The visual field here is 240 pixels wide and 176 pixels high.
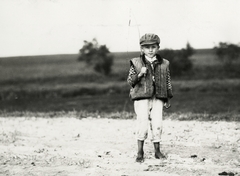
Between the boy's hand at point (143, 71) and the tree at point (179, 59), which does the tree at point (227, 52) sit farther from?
the boy's hand at point (143, 71)

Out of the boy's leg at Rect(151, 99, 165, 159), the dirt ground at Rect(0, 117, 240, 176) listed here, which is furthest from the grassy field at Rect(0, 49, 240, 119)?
the boy's leg at Rect(151, 99, 165, 159)

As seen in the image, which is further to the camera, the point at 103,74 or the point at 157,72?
the point at 103,74

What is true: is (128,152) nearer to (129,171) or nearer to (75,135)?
(129,171)

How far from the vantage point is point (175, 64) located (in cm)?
2042

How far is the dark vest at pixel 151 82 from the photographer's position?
4734 mm

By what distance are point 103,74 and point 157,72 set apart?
1693cm

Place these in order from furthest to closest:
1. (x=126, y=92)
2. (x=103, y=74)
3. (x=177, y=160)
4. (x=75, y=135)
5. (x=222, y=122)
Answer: (x=103, y=74) → (x=126, y=92) → (x=222, y=122) → (x=75, y=135) → (x=177, y=160)

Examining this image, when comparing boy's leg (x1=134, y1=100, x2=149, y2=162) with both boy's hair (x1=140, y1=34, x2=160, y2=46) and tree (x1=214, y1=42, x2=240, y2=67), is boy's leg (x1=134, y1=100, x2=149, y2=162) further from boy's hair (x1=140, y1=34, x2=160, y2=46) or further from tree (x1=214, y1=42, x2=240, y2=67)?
tree (x1=214, y1=42, x2=240, y2=67)

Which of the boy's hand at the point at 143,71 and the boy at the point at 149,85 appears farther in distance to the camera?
the boy at the point at 149,85

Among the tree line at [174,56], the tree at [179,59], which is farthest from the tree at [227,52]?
the tree at [179,59]

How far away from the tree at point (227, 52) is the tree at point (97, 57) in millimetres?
5918

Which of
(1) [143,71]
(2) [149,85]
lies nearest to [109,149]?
(2) [149,85]

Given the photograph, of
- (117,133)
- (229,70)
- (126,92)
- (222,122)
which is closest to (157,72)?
(117,133)

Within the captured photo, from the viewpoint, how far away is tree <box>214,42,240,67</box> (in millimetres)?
18906
